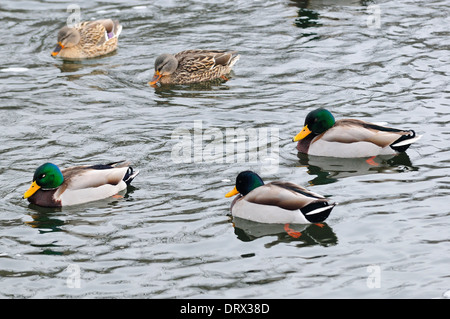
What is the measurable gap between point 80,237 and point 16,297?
Answer: 1.53 m

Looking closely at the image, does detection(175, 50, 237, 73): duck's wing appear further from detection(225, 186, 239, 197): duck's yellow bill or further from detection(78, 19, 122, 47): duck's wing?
detection(225, 186, 239, 197): duck's yellow bill

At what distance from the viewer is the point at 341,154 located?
13.4 m

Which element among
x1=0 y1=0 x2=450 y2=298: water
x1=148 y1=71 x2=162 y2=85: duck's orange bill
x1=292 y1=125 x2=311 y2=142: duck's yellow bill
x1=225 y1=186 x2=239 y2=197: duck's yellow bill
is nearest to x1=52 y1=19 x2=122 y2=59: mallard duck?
x1=0 y1=0 x2=450 y2=298: water

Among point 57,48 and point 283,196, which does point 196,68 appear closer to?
point 57,48

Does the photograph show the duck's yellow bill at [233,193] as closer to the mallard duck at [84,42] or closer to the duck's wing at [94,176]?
the duck's wing at [94,176]

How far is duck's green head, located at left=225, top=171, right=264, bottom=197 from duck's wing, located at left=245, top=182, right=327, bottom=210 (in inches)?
6.3

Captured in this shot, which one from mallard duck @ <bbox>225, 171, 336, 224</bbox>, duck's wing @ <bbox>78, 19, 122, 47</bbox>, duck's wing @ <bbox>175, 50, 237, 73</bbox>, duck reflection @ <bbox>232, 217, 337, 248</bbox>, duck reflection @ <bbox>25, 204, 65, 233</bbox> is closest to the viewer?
duck reflection @ <bbox>232, 217, 337, 248</bbox>

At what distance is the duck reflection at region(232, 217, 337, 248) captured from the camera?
10703mm

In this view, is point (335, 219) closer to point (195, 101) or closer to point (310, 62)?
point (195, 101)

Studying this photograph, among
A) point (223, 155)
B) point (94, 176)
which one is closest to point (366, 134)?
point (223, 155)

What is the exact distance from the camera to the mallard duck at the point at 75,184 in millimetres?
12008

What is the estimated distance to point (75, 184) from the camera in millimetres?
12117

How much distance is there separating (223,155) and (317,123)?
1.44 meters

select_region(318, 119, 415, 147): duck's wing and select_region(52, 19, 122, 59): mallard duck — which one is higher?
select_region(52, 19, 122, 59): mallard duck
